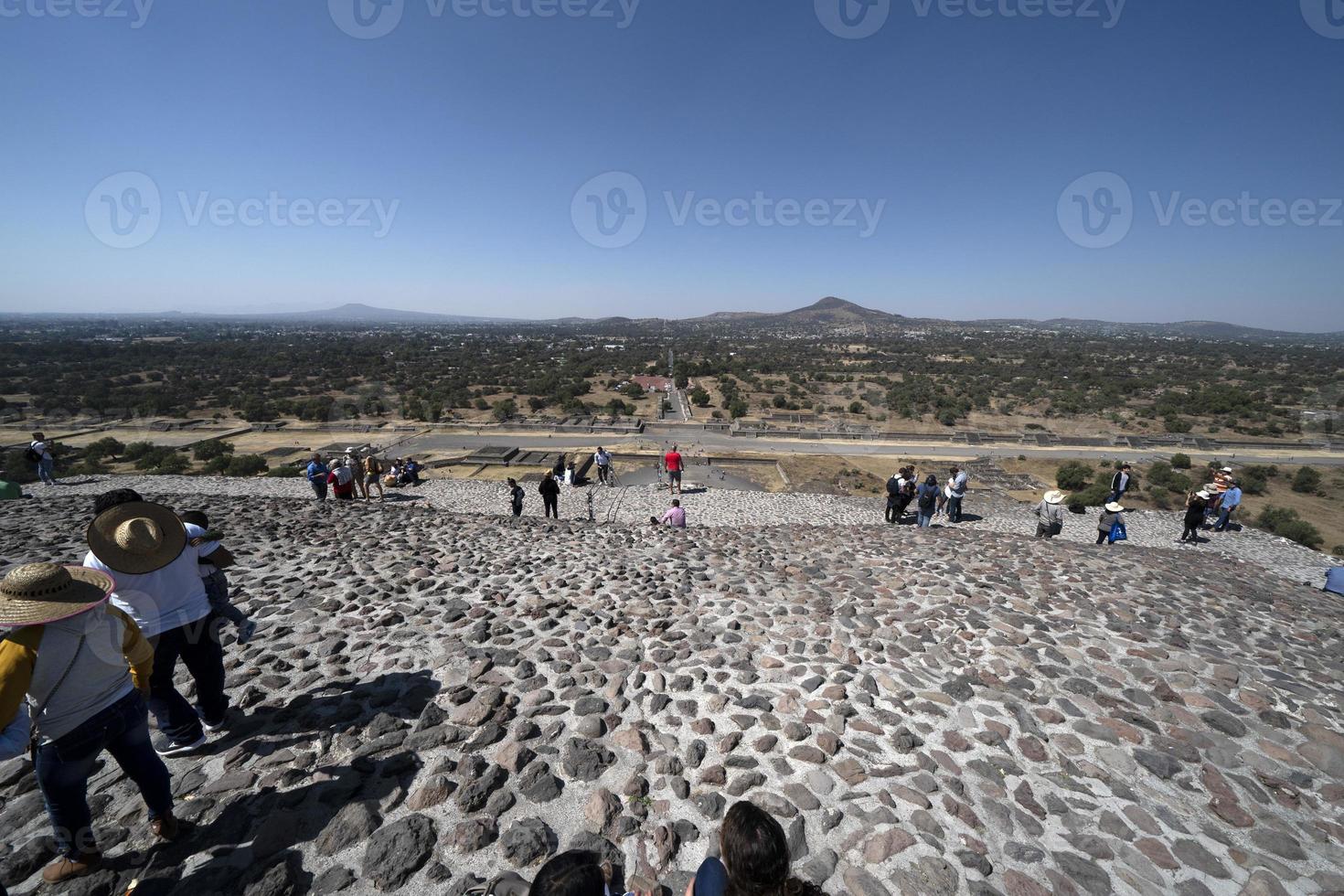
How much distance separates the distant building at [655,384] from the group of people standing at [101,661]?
52.9 metres

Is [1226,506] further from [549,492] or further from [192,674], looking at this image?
[192,674]

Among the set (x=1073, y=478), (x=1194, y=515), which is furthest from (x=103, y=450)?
(x=1073, y=478)

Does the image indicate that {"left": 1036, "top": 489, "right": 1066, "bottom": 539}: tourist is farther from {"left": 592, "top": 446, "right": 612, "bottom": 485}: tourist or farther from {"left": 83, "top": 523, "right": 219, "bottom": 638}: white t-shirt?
{"left": 83, "top": 523, "right": 219, "bottom": 638}: white t-shirt

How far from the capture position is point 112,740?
2674mm

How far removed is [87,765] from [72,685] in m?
0.53

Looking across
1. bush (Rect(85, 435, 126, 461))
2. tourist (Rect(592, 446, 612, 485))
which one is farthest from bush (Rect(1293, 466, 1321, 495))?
bush (Rect(85, 435, 126, 461))

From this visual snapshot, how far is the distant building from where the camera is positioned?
57219 millimetres

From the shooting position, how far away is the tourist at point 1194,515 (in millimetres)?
12344

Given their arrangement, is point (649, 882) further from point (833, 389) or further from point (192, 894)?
point (833, 389)

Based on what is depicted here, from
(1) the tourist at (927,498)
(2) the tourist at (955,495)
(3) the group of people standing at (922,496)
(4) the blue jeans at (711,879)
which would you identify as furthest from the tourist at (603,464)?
(4) the blue jeans at (711,879)

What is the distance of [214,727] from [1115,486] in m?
18.4

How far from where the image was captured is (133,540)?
129 inches

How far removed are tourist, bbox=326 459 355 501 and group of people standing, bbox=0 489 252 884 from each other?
408 inches

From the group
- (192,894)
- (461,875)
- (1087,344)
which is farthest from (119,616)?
(1087,344)
